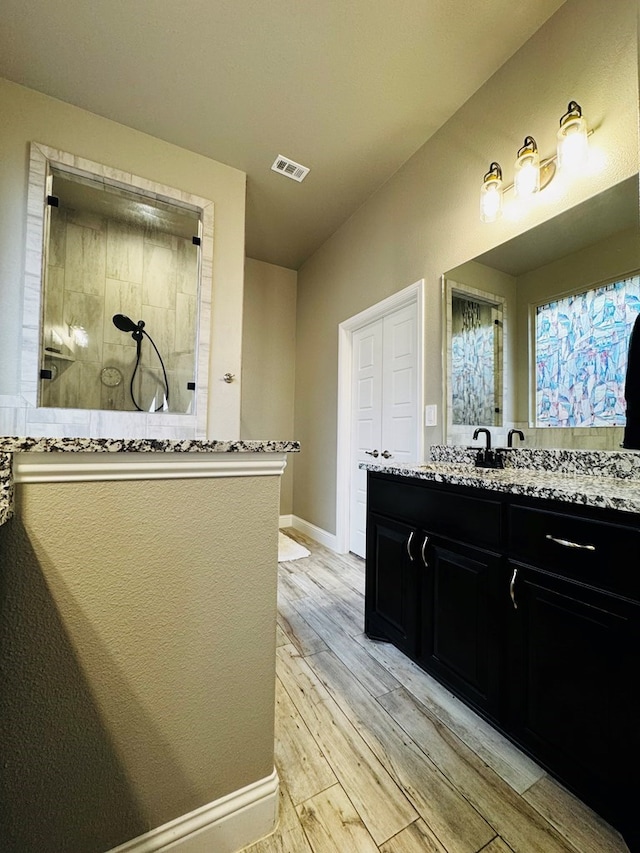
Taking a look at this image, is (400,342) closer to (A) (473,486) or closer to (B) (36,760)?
(A) (473,486)

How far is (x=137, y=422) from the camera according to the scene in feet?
7.80

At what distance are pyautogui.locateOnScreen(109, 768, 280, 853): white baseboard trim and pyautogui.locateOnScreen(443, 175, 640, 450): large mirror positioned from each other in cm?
163

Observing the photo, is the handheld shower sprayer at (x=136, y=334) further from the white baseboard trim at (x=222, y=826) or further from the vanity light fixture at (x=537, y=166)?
the vanity light fixture at (x=537, y=166)

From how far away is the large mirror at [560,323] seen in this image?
1.40 meters

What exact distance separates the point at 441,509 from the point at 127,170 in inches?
111

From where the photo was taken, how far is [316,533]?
356 centimetres

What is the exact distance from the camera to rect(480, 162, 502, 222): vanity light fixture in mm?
1811

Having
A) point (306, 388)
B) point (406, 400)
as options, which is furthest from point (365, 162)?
point (306, 388)

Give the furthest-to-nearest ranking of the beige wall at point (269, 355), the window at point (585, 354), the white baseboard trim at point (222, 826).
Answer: the beige wall at point (269, 355), the window at point (585, 354), the white baseboard trim at point (222, 826)

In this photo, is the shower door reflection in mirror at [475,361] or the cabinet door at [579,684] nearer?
the cabinet door at [579,684]

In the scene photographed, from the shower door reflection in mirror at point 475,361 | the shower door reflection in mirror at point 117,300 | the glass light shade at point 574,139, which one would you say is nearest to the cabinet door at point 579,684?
the shower door reflection in mirror at point 475,361

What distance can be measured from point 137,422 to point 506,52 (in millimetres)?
2938

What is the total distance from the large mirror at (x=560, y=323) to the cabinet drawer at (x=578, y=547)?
66 cm

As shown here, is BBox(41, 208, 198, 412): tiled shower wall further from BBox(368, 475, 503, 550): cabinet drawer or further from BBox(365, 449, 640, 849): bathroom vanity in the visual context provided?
BBox(365, 449, 640, 849): bathroom vanity
